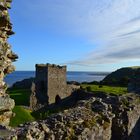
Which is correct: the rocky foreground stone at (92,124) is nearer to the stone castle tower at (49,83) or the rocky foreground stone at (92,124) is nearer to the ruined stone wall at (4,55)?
the ruined stone wall at (4,55)

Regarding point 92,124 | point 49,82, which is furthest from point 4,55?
point 49,82

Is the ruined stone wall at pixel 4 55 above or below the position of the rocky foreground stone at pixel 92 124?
above

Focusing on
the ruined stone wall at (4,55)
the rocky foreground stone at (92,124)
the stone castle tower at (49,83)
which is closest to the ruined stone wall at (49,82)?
the stone castle tower at (49,83)

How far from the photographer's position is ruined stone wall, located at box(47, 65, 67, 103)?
58094 millimetres

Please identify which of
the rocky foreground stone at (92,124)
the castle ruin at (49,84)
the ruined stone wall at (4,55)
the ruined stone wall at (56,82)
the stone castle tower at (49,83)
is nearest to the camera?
the rocky foreground stone at (92,124)

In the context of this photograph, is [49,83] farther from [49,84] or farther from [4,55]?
[4,55]

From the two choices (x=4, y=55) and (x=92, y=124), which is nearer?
(x=4, y=55)

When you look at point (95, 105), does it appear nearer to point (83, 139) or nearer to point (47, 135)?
point (83, 139)

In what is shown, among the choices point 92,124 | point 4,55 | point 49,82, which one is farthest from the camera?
point 49,82

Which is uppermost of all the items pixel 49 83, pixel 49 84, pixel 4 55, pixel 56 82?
pixel 4 55

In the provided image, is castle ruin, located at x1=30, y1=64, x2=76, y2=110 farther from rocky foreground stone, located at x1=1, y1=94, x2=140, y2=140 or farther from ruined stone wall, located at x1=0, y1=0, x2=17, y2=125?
ruined stone wall, located at x1=0, y1=0, x2=17, y2=125

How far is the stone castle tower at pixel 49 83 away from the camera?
188ft

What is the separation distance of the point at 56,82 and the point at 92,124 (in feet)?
158

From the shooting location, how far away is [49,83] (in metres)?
58.1
